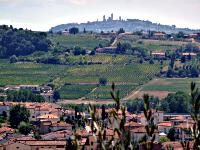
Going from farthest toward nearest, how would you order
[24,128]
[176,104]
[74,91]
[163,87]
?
[163,87] < [74,91] < [176,104] < [24,128]

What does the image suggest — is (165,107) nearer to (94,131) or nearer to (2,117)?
(2,117)

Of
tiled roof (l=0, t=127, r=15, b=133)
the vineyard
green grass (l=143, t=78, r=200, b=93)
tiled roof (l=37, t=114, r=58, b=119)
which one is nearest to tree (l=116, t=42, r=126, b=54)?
the vineyard

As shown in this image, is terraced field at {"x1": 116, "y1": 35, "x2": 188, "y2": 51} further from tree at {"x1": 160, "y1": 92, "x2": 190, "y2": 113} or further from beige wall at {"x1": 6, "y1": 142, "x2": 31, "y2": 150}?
beige wall at {"x1": 6, "y1": 142, "x2": 31, "y2": 150}

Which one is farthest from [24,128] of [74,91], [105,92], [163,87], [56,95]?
[163,87]

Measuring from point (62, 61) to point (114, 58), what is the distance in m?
9.45

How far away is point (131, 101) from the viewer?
104438 millimetres

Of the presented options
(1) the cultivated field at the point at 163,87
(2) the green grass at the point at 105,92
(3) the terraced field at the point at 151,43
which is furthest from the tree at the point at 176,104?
(3) the terraced field at the point at 151,43

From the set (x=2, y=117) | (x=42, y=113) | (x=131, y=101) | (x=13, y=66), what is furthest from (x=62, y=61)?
(x=2, y=117)

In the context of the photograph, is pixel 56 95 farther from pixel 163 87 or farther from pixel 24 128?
pixel 24 128

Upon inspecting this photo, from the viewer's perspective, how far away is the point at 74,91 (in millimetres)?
115562

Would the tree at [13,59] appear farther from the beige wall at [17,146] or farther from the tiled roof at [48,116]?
the beige wall at [17,146]

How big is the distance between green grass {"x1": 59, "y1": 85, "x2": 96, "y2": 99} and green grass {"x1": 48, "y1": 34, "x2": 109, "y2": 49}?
3559 centimetres

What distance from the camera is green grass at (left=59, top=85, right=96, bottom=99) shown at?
4460 inches

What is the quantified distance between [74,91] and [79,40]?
46164 mm
